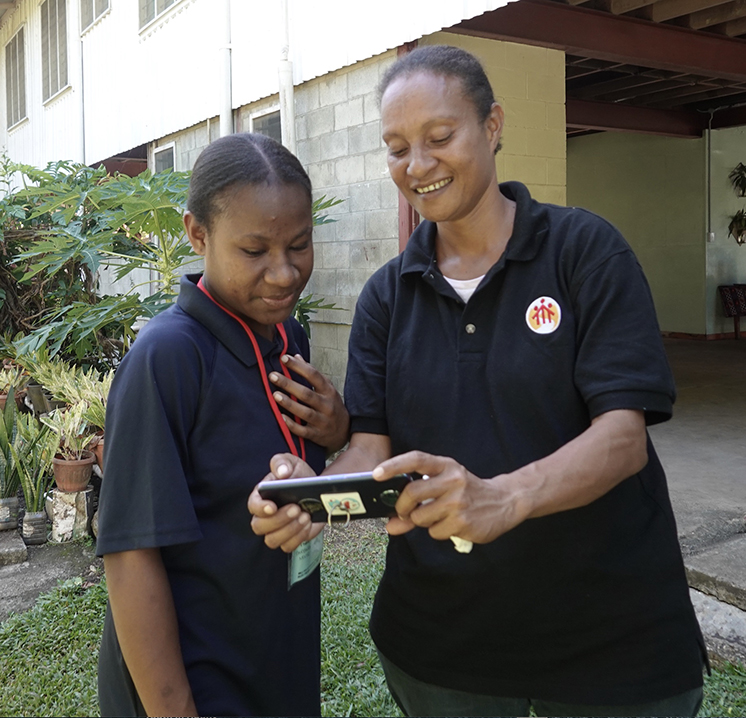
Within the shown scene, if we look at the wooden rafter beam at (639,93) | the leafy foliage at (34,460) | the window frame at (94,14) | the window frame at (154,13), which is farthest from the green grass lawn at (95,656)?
the window frame at (94,14)

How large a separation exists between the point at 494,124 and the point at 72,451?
4.03 m

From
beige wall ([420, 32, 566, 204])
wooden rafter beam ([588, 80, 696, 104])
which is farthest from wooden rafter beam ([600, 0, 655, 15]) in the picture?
wooden rafter beam ([588, 80, 696, 104])

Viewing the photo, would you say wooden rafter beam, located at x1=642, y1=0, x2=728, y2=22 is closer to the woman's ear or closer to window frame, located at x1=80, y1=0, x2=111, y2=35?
the woman's ear

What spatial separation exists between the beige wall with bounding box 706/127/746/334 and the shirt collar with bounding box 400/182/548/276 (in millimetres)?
12089

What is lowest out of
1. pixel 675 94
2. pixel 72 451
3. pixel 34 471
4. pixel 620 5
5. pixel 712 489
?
pixel 712 489

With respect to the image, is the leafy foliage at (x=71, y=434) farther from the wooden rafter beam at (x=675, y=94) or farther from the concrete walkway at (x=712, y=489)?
the wooden rafter beam at (x=675, y=94)

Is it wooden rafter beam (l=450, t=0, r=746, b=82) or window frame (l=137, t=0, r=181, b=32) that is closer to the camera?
wooden rafter beam (l=450, t=0, r=746, b=82)

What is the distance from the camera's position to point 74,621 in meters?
3.73

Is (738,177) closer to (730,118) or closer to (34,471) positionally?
(730,118)

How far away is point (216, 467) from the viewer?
1404 millimetres

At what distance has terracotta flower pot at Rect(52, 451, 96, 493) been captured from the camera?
4.77 meters

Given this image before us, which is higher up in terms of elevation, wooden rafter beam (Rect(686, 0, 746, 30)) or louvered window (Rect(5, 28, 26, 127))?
louvered window (Rect(5, 28, 26, 127))

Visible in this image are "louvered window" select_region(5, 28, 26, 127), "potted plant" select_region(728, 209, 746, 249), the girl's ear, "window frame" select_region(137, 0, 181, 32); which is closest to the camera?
the girl's ear

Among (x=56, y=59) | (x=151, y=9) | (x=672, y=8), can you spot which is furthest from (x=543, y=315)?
(x=56, y=59)
